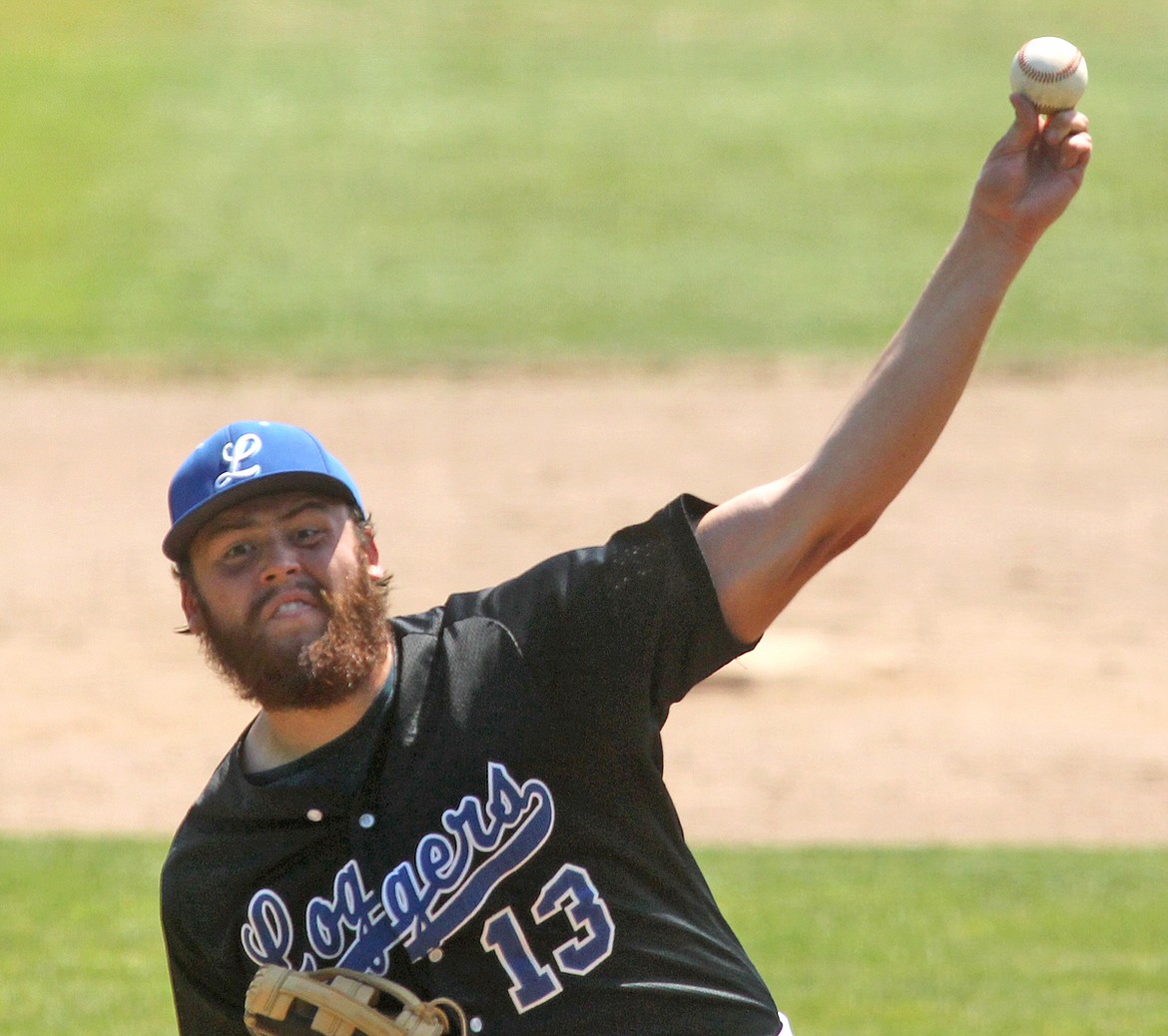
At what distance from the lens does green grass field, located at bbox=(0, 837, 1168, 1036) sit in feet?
15.5

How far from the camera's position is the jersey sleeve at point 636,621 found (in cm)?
230

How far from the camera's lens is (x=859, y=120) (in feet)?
58.5

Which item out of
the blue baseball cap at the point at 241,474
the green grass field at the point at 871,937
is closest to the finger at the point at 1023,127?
the blue baseball cap at the point at 241,474

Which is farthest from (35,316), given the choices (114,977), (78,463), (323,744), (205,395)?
(323,744)

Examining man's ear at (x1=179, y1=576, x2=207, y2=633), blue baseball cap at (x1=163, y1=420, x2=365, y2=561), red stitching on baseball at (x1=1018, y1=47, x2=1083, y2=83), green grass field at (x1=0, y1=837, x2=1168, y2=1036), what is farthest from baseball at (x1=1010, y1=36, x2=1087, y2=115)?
green grass field at (x1=0, y1=837, x2=1168, y2=1036)

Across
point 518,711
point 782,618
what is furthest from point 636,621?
point 782,618

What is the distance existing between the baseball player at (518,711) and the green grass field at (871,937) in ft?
7.75

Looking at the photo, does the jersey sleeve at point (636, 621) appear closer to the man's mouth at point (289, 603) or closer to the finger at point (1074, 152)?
the man's mouth at point (289, 603)

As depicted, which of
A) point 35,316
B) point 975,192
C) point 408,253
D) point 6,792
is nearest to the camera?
point 975,192

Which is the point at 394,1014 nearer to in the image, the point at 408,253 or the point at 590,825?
the point at 590,825

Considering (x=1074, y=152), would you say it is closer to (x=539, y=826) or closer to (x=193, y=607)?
(x=539, y=826)

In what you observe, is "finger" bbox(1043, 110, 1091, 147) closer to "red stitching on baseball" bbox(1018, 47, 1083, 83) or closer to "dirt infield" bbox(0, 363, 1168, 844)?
"red stitching on baseball" bbox(1018, 47, 1083, 83)

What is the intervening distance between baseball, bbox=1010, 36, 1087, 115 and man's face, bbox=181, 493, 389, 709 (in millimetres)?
1076

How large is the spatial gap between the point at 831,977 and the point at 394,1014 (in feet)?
9.11
